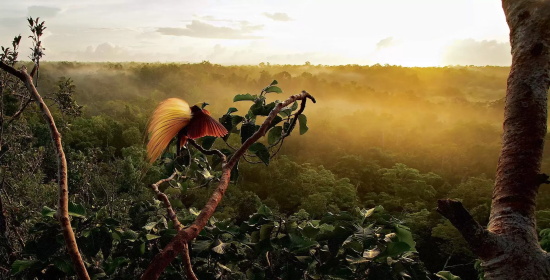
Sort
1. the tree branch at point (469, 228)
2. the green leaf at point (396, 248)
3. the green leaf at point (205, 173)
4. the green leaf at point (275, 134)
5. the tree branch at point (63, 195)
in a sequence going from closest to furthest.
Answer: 1. the tree branch at point (63, 195)
2. the tree branch at point (469, 228)
3. the green leaf at point (396, 248)
4. the green leaf at point (275, 134)
5. the green leaf at point (205, 173)

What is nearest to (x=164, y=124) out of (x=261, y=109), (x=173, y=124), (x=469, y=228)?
(x=173, y=124)

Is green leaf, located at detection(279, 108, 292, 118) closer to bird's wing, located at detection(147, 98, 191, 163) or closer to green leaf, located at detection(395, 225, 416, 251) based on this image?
green leaf, located at detection(395, 225, 416, 251)

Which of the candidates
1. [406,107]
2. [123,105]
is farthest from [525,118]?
[123,105]

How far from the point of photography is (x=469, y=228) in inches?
25.4

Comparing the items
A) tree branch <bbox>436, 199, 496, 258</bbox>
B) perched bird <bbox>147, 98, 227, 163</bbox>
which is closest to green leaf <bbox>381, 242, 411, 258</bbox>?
tree branch <bbox>436, 199, 496, 258</bbox>

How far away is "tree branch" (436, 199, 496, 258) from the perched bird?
389 mm

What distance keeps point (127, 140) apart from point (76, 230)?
69.0ft

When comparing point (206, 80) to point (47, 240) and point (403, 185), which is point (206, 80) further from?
point (47, 240)

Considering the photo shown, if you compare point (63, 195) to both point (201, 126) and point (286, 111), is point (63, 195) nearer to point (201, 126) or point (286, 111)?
point (201, 126)

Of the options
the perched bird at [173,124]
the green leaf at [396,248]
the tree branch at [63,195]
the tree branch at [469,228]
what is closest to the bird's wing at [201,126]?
the perched bird at [173,124]

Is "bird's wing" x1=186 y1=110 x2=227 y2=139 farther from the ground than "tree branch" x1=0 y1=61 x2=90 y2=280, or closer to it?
farther from the ground

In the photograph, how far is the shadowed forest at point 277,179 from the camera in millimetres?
1333

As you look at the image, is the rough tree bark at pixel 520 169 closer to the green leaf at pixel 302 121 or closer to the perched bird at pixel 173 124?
the perched bird at pixel 173 124

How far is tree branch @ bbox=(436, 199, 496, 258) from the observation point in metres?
→ 0.64
